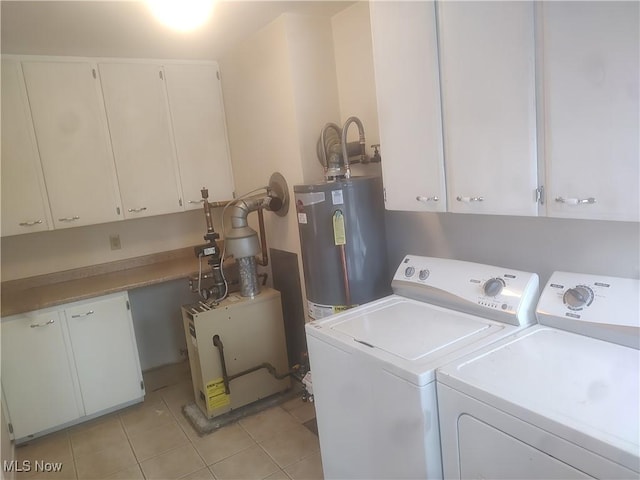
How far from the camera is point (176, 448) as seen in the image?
2510 mm

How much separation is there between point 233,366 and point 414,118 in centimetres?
184

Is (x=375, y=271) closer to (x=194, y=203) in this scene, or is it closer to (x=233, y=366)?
(x=233, y=366)

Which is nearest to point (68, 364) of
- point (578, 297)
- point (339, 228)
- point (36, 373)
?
point (36, 373)

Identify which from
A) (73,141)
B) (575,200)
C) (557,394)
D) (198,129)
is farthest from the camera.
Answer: (198,129)

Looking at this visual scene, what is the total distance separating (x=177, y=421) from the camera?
2.78m

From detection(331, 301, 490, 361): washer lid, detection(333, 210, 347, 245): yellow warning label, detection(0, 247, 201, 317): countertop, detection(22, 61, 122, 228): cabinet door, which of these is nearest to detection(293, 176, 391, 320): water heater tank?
detection(333, 210, 347, 245): yellow warning label

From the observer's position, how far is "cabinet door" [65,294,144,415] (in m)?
2.73

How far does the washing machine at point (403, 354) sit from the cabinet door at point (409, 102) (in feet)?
1.19

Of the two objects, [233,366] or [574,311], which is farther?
[233,366]

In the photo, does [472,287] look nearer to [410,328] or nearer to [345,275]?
[410,328]

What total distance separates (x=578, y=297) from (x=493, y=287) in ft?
0.97

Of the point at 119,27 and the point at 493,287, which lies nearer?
the point at 493,287

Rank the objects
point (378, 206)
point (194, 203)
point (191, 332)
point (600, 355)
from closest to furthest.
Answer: point (600, 355), point (378, 206), point (191, 332), point (194, 203)

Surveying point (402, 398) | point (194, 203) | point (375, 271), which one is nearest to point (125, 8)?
point (194, 203)
